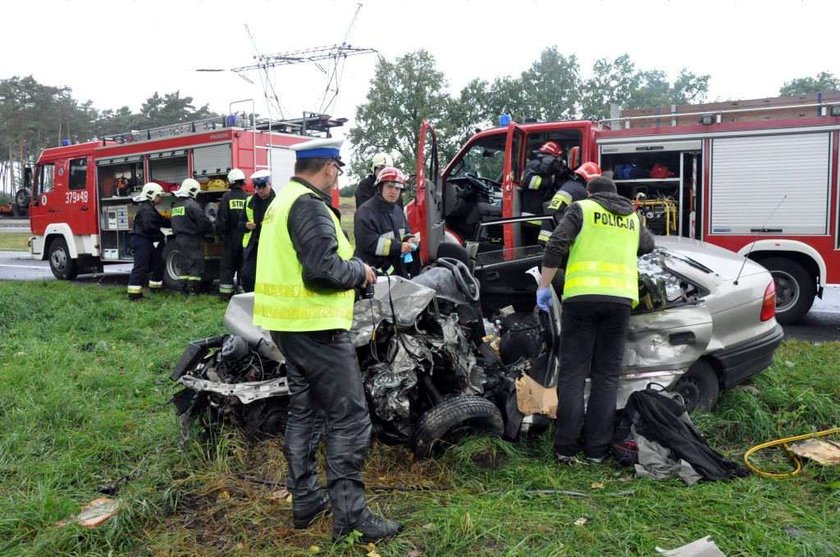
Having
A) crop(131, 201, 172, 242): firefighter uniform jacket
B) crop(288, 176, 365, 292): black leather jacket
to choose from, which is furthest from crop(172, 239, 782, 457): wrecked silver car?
crop(131, 201, 172, 242): firefighter uniform jacket

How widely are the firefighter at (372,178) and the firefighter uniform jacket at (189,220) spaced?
3.49 metres

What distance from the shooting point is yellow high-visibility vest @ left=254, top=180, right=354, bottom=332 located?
9.10 ft

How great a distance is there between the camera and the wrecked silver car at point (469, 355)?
3.52m

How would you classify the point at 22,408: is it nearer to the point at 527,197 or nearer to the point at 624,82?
the point at 527,197

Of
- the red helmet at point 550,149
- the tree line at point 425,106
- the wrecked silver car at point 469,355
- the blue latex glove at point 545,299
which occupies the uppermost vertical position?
the tree line at point 425,106

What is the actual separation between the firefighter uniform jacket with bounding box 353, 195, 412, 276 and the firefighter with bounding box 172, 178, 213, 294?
16.6 ft

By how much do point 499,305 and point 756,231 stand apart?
166 inches

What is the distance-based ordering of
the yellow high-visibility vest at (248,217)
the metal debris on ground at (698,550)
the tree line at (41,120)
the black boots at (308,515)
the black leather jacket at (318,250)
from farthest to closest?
the tree line at (41,120)
the yellow high-visibility vest at (248,217)
the black boots at (308,515)
the black leather jacket at (318,250)
the metal debris on ground at (698,550)

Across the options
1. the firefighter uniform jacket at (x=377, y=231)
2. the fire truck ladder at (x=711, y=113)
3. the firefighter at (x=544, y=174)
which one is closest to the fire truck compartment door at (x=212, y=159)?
the firefighter at (x=544, y=174)

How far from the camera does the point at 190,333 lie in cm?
701

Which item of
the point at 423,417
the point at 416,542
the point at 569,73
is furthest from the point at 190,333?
the point at 569,73

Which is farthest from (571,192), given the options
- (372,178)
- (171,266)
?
(171,266)

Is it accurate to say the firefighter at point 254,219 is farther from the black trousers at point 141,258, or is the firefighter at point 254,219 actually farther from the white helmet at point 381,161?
the black trousers at point 141,258

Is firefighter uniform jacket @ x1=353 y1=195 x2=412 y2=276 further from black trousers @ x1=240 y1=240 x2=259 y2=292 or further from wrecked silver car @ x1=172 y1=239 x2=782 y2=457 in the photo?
black trousers @ x1=240 y1=240 x2=259 y2=292
